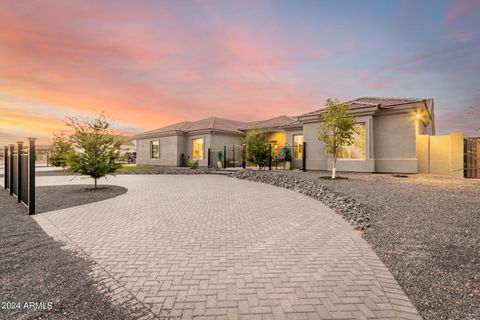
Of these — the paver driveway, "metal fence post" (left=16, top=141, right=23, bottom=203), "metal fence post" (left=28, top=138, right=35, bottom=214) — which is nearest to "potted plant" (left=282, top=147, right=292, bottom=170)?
the paver driveway

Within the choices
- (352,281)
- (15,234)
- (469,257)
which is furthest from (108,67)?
(469,257)

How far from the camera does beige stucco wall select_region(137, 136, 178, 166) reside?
23641 millimetres

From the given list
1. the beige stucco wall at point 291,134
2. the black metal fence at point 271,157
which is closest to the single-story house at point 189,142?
the black metal fence at point 271,157

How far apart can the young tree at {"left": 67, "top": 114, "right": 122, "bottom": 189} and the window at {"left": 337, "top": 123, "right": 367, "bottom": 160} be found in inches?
549

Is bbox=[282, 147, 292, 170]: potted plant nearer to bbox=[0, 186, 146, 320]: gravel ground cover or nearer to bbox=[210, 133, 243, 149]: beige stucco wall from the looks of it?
bbox=[210, 133, 243, 149]: beige stucco wall

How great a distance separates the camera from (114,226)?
5.06m

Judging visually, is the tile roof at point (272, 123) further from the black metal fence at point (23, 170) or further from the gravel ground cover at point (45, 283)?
the gravel ground cover at point (45, 283)

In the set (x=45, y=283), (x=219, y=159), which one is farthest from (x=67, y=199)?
(x=219, y=159)

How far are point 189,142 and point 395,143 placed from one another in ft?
61.4

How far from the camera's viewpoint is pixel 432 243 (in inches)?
148

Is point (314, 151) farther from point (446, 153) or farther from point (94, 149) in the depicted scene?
point (94, 149)

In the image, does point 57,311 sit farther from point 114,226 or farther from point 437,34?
point 437,34

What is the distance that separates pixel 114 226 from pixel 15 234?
187 cm

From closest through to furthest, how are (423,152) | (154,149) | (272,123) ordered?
(423,152)
(272,123)
(154,149)
